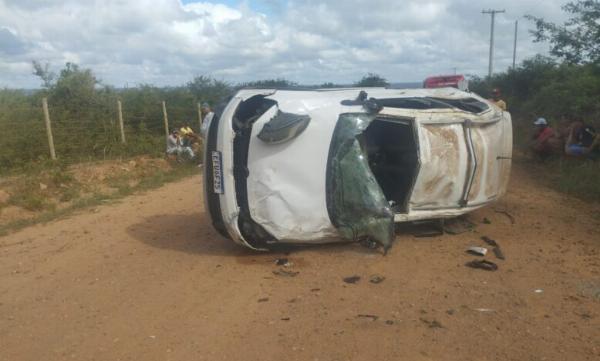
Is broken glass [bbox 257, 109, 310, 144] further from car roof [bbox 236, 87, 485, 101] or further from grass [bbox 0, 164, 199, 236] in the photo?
grass [bbox 0, 164, 199, 236]

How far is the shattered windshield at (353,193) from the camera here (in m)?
5.88

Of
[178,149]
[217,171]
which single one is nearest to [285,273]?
[217,171]

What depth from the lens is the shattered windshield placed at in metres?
5.88

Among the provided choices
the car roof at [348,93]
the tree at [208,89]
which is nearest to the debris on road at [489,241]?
the car roof at [348,93]

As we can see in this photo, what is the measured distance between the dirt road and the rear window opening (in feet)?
2.61

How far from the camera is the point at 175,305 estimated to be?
497 centimetres

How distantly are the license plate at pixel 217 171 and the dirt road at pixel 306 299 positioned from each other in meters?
0.84

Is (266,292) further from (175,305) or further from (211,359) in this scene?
(211,359)

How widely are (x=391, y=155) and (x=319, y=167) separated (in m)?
2.08

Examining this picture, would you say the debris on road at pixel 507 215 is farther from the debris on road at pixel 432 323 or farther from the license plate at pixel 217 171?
the license plate at pixel 217 171

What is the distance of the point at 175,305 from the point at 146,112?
1514 cm

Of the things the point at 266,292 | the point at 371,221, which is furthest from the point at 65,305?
the point at 371,221

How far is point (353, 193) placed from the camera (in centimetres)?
591

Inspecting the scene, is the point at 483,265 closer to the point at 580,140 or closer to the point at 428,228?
the point at 428,228
